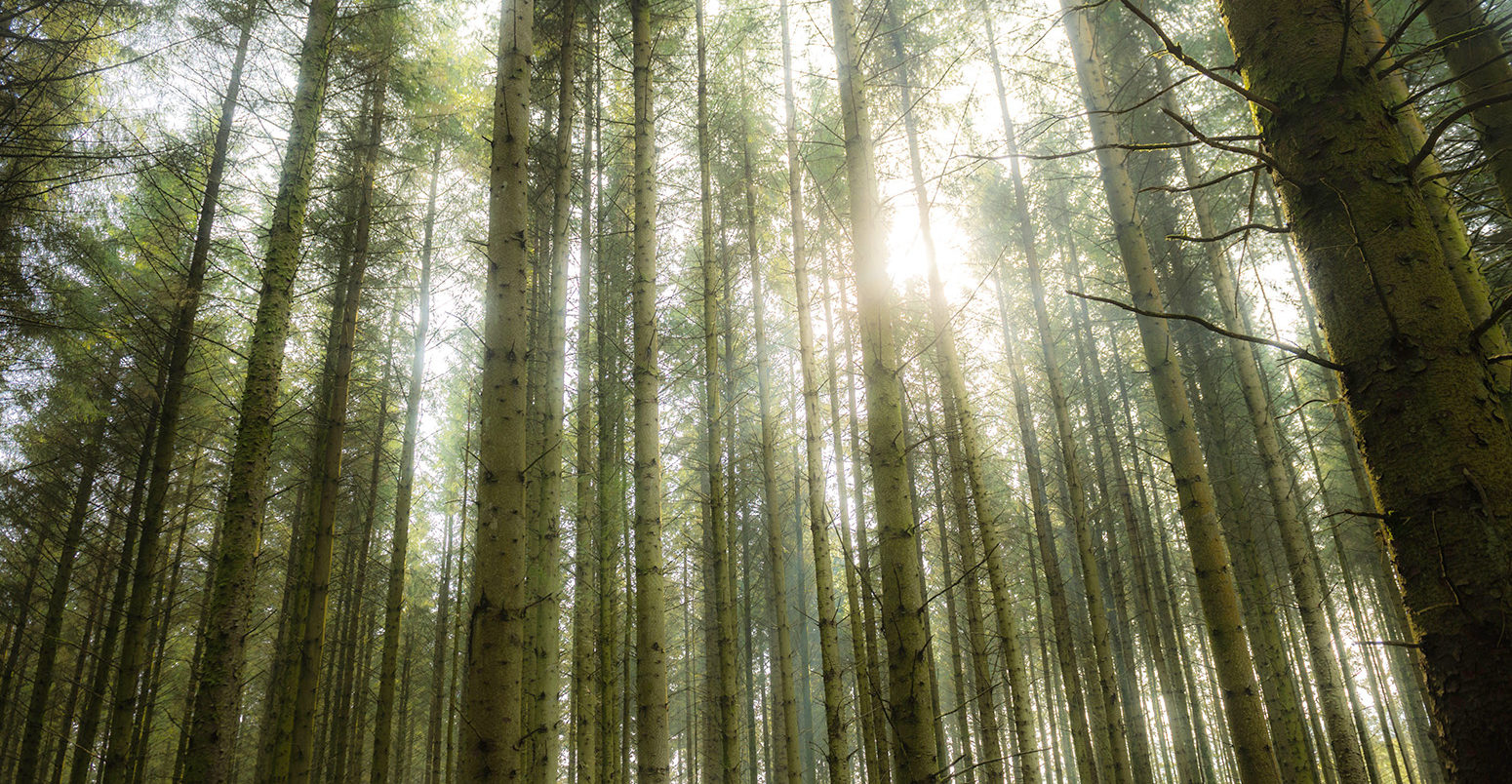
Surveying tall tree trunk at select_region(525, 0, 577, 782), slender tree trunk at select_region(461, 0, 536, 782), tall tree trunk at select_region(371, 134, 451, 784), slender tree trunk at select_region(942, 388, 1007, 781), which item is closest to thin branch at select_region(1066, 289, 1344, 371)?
slender tree trunk at select_region(461, 0, 536, 782)

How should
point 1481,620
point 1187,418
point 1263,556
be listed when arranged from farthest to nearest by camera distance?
point 1263,556
point 1187,418
point 1481,620

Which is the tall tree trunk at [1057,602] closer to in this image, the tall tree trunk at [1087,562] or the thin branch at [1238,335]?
the tall tree trunk at [1087,562]

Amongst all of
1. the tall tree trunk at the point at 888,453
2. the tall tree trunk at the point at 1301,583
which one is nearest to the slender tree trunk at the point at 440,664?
the tall tree trunk at the point at 888,453

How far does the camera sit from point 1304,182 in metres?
1.46

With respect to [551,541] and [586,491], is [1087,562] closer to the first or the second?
[551,541]

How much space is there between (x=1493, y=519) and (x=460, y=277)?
42.0ft

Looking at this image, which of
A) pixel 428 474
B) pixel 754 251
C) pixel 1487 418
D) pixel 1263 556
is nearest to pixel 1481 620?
pixel 1487 418

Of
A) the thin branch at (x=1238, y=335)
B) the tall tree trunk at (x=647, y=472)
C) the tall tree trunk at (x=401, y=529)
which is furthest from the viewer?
Answer: the tall tree trunk at (x=401, y=529)

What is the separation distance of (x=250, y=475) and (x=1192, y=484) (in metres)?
6.98

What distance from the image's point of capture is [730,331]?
32.3 ft

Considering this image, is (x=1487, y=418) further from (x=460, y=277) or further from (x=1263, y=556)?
(x=1263, y=556)

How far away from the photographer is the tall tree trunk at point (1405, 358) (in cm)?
111

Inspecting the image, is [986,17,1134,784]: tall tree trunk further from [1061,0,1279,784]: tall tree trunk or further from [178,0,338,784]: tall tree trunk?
[178,0,338,784]: tall tree trunk

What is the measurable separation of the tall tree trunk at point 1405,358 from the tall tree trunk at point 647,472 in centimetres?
450
